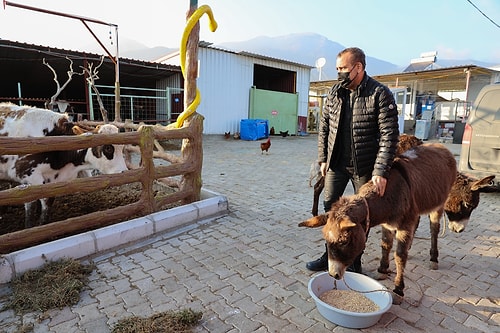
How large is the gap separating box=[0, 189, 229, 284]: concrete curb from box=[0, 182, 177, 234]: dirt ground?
0.65m

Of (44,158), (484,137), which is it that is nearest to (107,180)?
(44,158)

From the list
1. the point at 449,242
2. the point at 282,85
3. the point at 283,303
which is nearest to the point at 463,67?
the point at 282,85

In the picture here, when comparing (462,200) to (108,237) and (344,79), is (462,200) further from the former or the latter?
(108,237)

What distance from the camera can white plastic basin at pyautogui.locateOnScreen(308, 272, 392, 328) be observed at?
2.07m

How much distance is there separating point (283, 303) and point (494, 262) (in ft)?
8.12

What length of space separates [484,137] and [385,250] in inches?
178

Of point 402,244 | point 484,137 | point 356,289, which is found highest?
point 484,137

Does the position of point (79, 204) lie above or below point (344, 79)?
below

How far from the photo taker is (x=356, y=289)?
97.0 inches

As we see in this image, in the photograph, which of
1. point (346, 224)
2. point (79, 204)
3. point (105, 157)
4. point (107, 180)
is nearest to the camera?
point (346, 224)

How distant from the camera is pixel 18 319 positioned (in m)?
2.14

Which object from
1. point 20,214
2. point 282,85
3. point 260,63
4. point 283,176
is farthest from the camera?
point 282,85

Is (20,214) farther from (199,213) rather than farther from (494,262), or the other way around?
(494,262)

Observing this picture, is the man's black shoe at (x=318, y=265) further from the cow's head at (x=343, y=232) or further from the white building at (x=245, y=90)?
the white building at (x=245, y=90)
